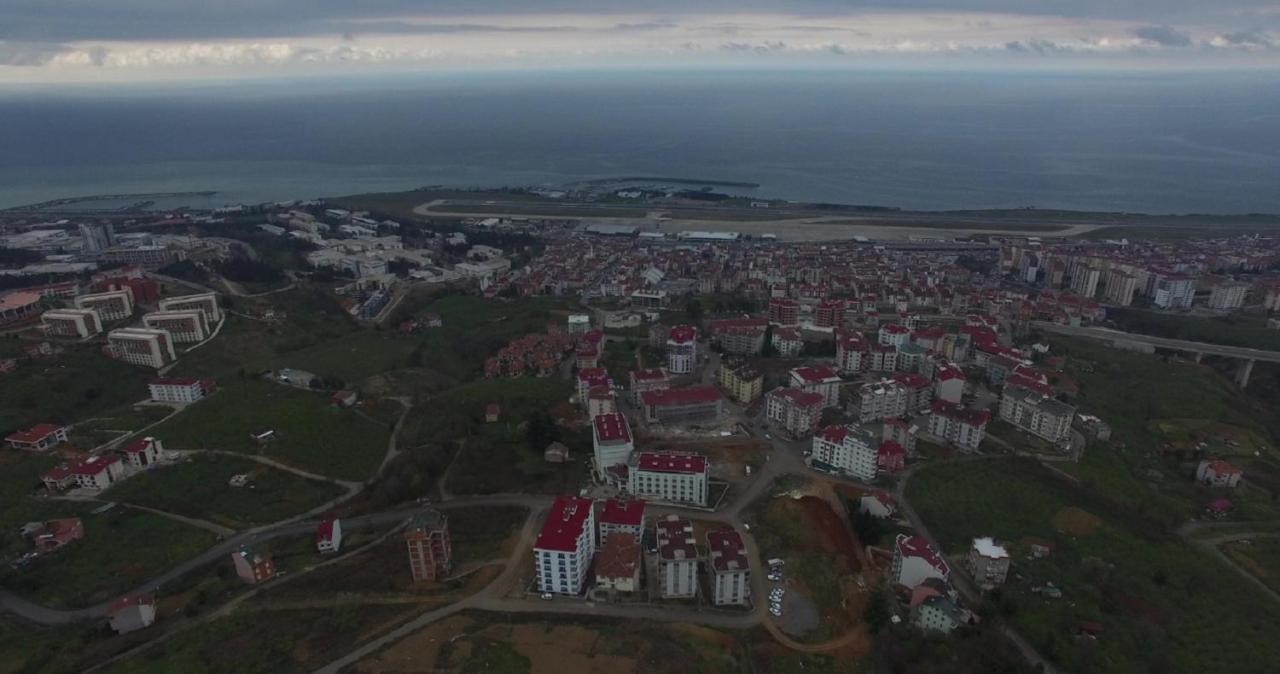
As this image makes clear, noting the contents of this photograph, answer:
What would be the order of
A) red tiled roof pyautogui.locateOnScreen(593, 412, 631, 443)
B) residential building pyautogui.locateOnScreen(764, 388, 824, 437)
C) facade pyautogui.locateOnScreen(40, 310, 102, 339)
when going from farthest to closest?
1. facade pyautogui.locateOnScreen(40, 310, 102, 339)
2. residential building pyautogui.locateOnScreen(764, 388, 824, 437)
3. red tiled roof pyautogui.locateOnScreen(593, 412, 631, 443)

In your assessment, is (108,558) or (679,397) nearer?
(108,558)

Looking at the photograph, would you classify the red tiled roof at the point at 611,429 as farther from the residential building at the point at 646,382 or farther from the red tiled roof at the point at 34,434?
the red tiled roof at the point at 34,434

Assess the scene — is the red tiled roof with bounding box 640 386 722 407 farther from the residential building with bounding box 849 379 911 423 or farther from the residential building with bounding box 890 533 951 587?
the residential building with bounding box 890 533 951 587

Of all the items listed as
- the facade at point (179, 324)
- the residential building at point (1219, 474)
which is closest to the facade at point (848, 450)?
the residential building at point (1219, 474)

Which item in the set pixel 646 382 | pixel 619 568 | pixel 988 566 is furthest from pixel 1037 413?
pixel 619 568

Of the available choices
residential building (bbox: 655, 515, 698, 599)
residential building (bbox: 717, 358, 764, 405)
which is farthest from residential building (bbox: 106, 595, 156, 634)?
residential building (bbox: 717, 358, 764, 405)

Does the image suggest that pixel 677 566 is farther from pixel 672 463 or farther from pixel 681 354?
pixel 681 354
